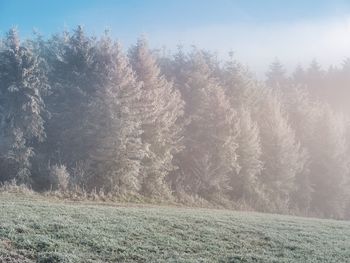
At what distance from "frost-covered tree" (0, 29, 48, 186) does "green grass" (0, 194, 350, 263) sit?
11585 millimetres

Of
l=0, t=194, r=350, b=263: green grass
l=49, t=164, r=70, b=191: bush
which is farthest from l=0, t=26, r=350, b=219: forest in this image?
l=0, t=194, r=350, b=263: green grass

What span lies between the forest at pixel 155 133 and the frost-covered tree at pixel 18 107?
0.07m

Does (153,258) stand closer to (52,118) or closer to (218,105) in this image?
(52,118)

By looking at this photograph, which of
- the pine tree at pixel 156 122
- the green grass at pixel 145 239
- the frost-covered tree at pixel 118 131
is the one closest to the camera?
the green grass at pixel 145 239

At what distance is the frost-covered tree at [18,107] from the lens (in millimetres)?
31625

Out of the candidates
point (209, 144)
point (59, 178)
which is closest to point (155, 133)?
point (209, 144)

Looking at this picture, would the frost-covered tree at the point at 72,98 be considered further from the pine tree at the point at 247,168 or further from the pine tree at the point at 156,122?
the pine tree at the point at 247,168

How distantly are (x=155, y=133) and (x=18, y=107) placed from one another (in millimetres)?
10631

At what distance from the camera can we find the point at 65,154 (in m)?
35.4

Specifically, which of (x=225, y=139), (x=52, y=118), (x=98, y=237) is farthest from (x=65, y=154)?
(x=98, y=237)

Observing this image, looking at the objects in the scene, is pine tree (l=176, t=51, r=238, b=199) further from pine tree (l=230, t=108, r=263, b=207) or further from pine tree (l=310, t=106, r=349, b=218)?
pine tree (l=310, t=106, r=349, b=218)

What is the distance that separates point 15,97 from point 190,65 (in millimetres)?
20195

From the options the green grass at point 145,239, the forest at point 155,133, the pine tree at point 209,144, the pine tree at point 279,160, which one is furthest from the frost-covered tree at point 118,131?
the pine tree at point 279,160

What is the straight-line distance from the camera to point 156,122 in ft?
123
